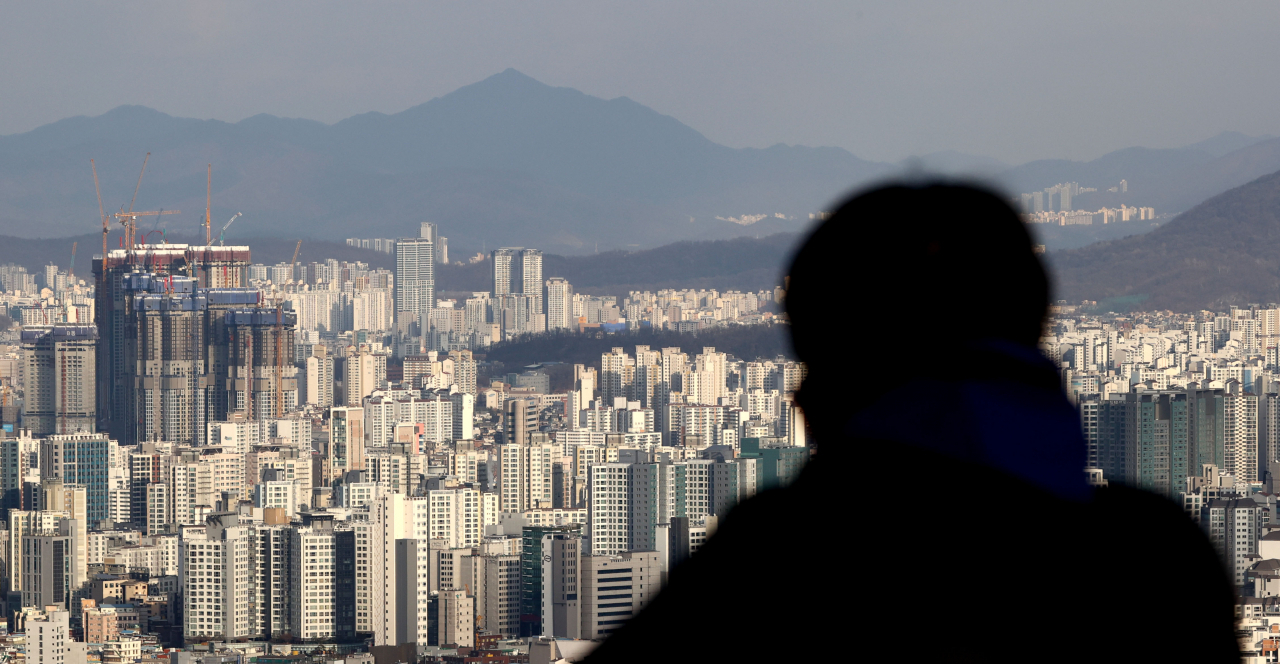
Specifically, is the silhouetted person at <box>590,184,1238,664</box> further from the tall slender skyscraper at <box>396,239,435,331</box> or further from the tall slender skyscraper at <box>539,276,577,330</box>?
the tall slender skyscraper at <box>396,239,435,331</box>

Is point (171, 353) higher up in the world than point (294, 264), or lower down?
lower down

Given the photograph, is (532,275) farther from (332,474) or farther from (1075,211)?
(332,474)

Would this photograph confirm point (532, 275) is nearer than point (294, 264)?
Yes

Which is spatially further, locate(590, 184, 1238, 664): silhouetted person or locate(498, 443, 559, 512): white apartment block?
locate(498, 443, 559, 512): white apartment block

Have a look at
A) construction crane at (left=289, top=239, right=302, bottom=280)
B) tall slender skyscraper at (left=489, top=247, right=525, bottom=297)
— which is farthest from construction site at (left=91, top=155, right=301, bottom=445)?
construction crane at (left=289, top=239, right=302, bottom=280)

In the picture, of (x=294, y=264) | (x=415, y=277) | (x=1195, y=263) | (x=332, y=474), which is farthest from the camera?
(x=294, y=264)

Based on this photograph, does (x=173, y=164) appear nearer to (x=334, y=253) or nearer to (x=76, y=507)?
(x=334, y=253)

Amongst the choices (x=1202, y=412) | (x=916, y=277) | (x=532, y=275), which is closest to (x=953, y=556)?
(x=916, y=277)
